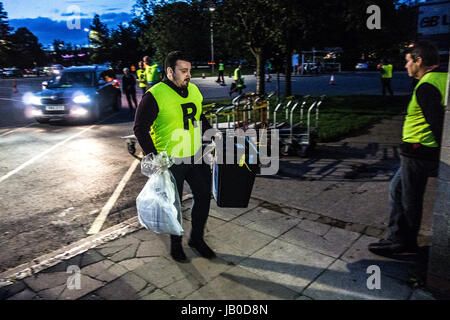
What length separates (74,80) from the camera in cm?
1267

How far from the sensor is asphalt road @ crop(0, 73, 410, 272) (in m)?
4.20

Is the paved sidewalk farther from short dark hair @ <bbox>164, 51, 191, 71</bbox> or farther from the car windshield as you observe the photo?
the car windshield

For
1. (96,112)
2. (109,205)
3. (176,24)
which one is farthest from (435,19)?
(176,24)

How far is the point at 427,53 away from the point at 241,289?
2.83 meters

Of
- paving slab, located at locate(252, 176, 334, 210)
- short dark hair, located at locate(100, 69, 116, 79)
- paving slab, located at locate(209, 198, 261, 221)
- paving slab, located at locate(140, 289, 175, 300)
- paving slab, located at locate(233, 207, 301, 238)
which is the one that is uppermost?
short dark hair, located at locate(100, 69, 116, 79)

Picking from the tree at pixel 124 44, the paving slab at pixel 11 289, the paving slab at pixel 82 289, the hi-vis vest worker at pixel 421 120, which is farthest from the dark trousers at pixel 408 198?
the tree at pixel 124 44

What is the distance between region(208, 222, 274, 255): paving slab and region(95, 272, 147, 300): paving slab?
1071mm

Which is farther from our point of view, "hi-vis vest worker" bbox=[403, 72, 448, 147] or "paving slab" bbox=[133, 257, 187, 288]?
"paving slab" bbox=[133, 257, 187, 288]

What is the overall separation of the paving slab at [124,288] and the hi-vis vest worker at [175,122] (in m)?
1.25

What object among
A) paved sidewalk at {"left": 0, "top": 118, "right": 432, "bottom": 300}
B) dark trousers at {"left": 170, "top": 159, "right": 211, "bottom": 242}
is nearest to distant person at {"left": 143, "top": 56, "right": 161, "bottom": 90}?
paved sidewalk at {"left": 0, "top": 118, "right": 432, "bottom": 300}

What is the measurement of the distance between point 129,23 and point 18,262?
64.5m

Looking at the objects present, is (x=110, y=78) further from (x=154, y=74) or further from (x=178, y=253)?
(x=178, y=253)

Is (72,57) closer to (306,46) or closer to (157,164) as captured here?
(306,46)

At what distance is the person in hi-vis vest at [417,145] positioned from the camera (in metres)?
3.01
